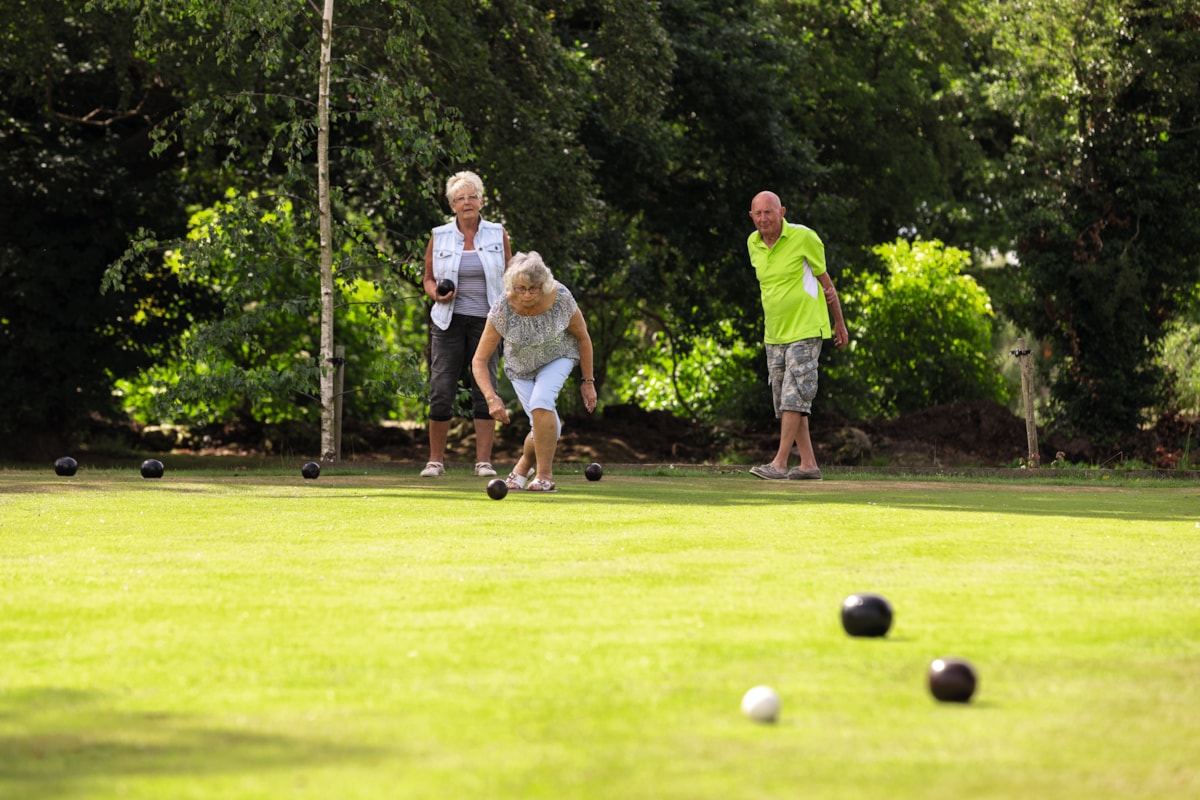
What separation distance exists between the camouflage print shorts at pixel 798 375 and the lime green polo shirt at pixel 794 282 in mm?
80

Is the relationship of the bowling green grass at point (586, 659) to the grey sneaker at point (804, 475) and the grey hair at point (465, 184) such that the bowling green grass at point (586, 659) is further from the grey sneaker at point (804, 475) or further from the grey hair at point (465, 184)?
the grey sneaker at point (804, 475)

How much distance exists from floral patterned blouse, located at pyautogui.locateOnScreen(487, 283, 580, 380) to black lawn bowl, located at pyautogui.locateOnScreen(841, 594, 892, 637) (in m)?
6.11

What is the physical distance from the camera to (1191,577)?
19.4 feet

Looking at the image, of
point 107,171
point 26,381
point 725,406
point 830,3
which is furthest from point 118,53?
point 830,3

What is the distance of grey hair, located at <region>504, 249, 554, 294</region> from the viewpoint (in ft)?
32.6

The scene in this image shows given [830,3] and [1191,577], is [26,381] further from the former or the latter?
[1191,577]

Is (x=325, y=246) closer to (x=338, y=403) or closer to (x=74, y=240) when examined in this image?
(x=338, y=403)

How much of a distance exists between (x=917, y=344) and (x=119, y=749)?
2261 cm

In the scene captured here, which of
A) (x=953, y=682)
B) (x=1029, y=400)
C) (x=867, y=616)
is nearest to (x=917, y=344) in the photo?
(x=1029, y=400)

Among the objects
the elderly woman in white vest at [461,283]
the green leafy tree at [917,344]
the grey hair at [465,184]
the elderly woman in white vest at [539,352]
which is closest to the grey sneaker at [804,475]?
the elderly woman in white vest at [461,283]

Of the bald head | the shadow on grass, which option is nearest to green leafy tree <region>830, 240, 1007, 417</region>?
the bald head

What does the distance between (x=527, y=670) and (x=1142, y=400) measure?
17.6 m

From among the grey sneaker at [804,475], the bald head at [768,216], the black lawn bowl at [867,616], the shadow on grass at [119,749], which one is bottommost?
the shadow on grass at [119,749]

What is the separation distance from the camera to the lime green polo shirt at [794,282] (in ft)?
A: 40.9
